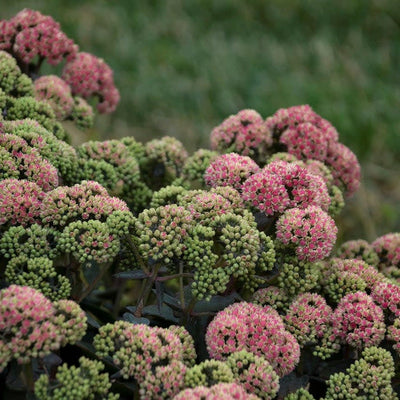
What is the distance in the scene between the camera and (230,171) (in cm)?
256

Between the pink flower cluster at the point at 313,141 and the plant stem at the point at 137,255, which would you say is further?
the pink flower cluster at the point at 313,141

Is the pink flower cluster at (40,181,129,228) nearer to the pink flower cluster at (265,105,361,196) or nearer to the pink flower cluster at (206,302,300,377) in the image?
the pink flower cluster at (206,302,300,377)

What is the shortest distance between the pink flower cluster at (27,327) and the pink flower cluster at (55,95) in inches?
51.6

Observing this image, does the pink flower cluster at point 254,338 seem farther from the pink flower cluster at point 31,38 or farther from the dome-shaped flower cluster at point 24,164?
the pink flower cluster at point 31,38

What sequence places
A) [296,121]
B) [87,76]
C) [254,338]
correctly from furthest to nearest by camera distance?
[87,76] < [296,121] < [254,338]

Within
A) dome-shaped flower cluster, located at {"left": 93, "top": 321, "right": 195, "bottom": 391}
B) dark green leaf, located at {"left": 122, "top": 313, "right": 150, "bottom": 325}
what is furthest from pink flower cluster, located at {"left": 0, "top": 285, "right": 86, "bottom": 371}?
dark green leaf, located at {"left": 122, "top": 313, "right": 150, "bottom": 325}

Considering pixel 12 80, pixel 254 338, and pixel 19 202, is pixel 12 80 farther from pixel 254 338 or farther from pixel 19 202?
pixel 254 338

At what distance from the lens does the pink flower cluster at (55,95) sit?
307 cm

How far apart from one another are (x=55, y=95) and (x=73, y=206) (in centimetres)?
100

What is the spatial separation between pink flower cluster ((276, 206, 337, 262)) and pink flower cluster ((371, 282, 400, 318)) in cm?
26

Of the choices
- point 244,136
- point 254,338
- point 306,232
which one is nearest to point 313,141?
point 244,136

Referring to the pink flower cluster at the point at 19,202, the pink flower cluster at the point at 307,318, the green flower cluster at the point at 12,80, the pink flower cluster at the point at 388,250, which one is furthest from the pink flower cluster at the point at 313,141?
the pink flower cluster at the point at 19,202

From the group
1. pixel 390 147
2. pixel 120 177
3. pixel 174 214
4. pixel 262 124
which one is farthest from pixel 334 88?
pixel 174 214

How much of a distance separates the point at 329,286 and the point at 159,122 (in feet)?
13.0
